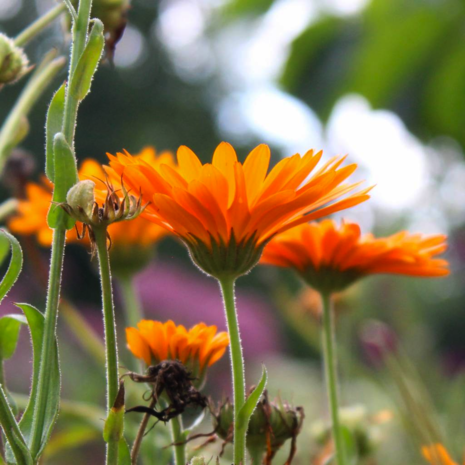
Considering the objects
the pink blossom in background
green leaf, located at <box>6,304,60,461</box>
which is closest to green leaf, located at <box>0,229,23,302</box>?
green leaf, located at <box>6,304,60,461</box>

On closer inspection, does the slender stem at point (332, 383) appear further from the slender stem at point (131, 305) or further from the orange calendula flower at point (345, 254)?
the slender stem at point (131, 305)

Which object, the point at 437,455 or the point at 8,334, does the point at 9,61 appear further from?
the point at 437,455

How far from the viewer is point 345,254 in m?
0.37

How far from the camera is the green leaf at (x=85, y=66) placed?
0.23 metres

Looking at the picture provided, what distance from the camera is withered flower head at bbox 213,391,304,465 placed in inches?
10.1

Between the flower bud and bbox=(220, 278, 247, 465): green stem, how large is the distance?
4.9 inches

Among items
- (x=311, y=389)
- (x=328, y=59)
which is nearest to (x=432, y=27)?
(x=328, y=59)

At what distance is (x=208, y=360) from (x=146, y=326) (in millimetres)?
33

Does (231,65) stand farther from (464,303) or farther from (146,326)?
(146,326)

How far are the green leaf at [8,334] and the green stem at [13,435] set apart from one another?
6 cm

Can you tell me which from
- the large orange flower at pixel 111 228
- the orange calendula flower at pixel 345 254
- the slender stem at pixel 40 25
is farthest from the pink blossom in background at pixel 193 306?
the slender stem at pixel 40 25

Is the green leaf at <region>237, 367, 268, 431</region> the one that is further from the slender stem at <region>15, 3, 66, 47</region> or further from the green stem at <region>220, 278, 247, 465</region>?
the slender stem at <region>15, 3, 66, 47</region>

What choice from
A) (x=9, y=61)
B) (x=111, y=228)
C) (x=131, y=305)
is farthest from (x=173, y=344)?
(x=111, y=228)

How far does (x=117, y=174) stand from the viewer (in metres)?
0.26
